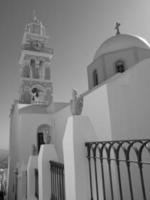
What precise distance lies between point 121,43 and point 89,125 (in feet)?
32.5

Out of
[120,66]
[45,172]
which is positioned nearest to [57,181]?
[45,172]

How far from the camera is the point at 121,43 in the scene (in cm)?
1122

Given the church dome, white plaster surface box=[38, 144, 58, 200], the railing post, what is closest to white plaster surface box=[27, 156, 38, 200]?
white plaster surface box=[38, 144, 58, 200]

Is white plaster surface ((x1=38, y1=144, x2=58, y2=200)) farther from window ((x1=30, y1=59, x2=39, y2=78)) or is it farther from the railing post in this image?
window ((x1=30, y1=59, x2=39, y2=78))

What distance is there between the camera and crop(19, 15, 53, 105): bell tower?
12.9 metres

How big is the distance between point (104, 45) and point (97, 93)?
21.3ft

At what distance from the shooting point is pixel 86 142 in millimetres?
2678

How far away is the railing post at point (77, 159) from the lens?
8.34ft

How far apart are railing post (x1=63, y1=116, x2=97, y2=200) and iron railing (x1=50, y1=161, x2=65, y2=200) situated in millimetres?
727

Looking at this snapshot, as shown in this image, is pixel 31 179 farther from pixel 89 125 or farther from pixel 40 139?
pixel 40 139

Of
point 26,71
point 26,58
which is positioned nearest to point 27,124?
point 26,71

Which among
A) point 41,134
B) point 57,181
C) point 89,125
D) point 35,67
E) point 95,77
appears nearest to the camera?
point 89,125

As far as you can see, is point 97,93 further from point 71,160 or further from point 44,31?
point 44,31

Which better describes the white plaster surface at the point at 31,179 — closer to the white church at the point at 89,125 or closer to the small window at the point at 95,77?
the white church at the point at 89,125
